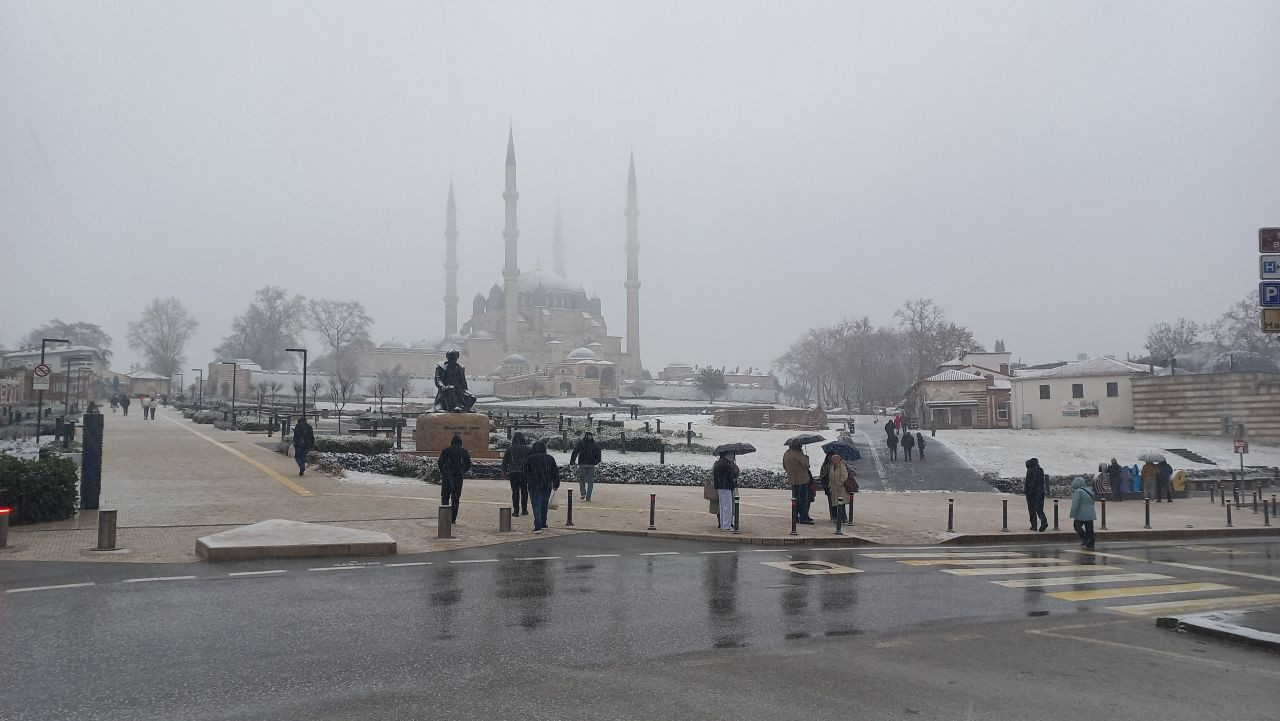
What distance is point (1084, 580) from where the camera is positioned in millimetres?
11102

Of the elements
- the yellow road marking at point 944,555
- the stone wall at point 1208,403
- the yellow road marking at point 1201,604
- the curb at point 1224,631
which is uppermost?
the stone wall at point 1208,403

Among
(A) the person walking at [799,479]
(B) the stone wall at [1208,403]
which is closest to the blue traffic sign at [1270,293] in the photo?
(A) the person walking at [799,479]

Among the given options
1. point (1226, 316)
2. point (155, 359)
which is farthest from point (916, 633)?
point (155, 359)

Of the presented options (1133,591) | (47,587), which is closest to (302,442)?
(47,587)

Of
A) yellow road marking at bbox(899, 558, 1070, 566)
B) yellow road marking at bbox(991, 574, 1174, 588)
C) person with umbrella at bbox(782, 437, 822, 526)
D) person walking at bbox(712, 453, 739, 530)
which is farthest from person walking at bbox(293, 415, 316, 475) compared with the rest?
yellow road marking at bbox(991, 574, 1174, 588)

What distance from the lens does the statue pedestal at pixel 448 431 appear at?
26.4 metres

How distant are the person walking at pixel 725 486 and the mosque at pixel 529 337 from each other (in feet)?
272

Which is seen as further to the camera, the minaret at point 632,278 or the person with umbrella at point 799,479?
the minaret at point 632,278

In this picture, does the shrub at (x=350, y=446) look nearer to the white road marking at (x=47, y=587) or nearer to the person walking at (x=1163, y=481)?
the white road marking at (x=47, y=587)

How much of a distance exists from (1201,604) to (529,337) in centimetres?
11383

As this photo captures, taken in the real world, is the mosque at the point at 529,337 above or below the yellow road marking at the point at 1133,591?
above

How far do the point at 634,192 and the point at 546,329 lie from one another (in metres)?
23.7

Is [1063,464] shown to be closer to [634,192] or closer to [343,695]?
[343,695]

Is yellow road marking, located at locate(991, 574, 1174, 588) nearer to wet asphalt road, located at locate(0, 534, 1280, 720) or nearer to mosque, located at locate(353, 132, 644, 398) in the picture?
wet asphalt road, located at locate(0, 534, 1280, 720)
